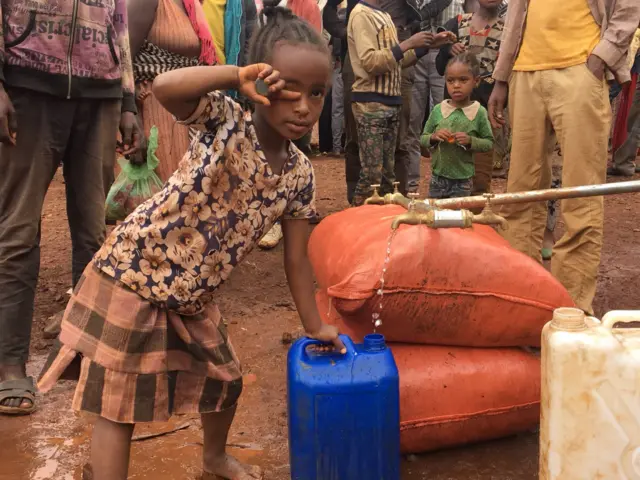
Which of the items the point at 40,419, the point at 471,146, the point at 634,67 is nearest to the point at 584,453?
the point at 40,419

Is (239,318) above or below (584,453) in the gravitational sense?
below

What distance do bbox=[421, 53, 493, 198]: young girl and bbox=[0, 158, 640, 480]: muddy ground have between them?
3.65 feet

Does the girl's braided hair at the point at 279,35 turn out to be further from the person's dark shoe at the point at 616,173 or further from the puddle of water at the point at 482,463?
the person's dark shoe at the point at 616,173

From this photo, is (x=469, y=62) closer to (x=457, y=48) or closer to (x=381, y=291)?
(x=457, y=48)

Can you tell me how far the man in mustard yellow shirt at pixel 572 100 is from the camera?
10.7 ft

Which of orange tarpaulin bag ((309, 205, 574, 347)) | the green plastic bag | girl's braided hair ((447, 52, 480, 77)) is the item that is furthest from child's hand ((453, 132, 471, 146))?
orange tarpaulin bag ((309, 205, 574, 347))

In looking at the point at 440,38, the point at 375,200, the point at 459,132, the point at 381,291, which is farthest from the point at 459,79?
the point at 381,291

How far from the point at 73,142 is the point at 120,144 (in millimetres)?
389

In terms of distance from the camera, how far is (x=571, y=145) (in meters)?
3.35

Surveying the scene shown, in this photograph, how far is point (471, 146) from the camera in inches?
179

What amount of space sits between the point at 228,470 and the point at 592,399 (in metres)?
1.27

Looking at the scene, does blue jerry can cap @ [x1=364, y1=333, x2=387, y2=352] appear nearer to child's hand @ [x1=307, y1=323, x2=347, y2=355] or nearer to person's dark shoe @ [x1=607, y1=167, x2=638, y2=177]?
child's hand @ [x1=307, y1=323, x2=347, y2=355]

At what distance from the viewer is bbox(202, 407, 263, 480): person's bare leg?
7.27 ft

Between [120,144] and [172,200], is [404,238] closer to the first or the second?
[172,200]
